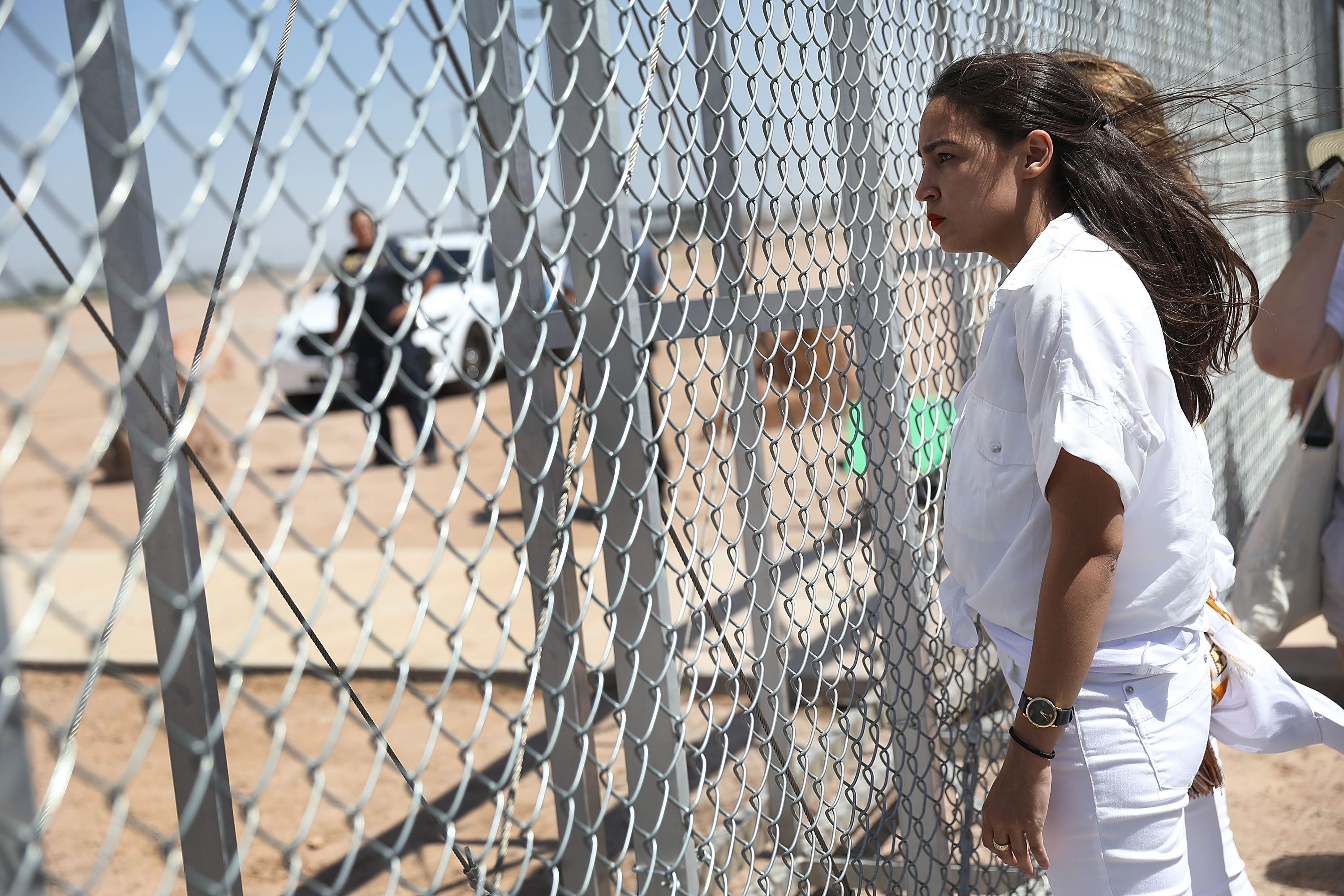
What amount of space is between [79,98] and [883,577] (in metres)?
1.90

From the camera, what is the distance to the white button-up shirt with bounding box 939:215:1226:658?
152 cm

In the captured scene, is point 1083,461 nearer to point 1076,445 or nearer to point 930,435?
point 1076,445

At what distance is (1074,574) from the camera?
5.11 feet

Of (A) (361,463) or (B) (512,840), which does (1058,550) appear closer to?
(A) (361,463)

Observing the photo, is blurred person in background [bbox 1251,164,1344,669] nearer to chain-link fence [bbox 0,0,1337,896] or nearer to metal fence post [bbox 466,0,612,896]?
chain-link fence [bbox 0,0,1337,896]

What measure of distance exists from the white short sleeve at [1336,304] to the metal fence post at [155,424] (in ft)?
8.88

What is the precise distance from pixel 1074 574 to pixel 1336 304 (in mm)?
1693

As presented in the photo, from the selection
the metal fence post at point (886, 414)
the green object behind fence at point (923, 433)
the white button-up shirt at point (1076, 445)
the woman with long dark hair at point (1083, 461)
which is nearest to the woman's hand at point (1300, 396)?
the green object behind fence at point (923, 433)

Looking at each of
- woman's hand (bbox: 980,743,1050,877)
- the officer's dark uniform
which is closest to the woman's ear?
woman's hand (bbox: 980,743,1050,877)

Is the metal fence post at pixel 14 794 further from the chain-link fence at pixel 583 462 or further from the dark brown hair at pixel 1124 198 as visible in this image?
the dark brown hair at pixel 1124 198

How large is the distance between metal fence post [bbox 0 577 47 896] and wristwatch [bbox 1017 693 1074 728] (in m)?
1.35

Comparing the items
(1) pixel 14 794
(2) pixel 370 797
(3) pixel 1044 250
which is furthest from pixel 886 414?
(1) pixel 14 794

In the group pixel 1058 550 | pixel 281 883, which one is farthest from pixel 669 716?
pixel 281 883

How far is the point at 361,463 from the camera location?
3.43 feet
